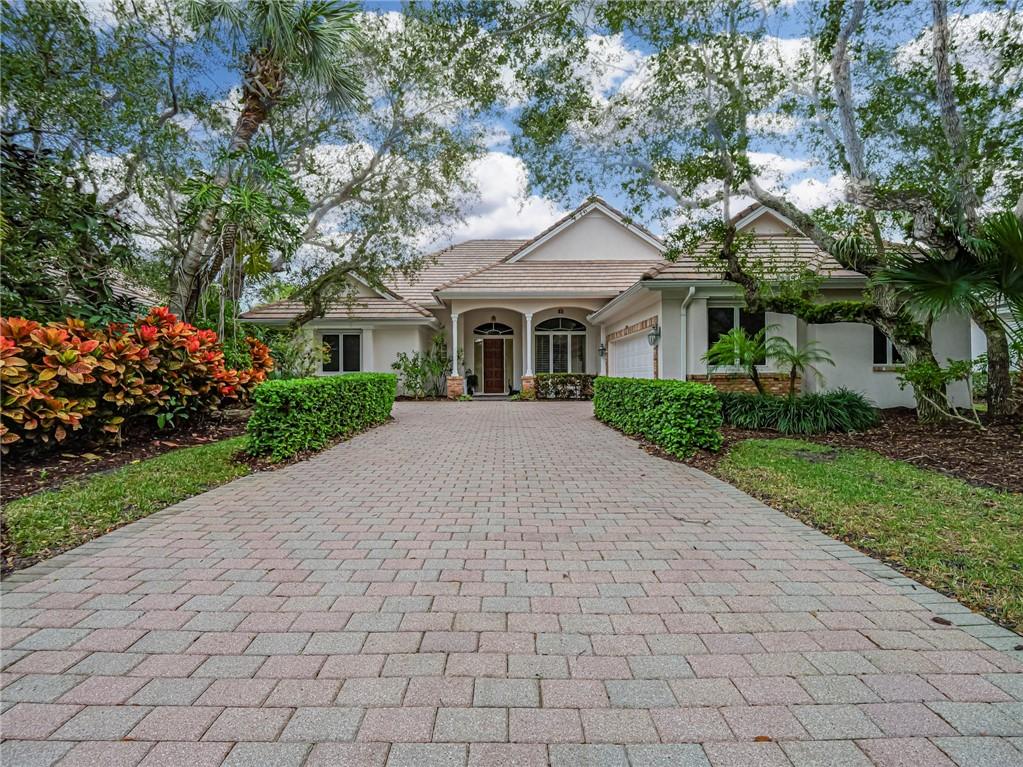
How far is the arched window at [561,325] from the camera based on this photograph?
2066 cm

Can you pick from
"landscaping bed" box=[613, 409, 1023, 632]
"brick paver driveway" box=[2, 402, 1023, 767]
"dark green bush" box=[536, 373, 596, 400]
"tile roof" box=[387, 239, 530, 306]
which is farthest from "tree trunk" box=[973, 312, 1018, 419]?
"tile roof" box=[387, 239, 530, 306]

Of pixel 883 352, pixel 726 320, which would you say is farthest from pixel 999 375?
pixel 726 320

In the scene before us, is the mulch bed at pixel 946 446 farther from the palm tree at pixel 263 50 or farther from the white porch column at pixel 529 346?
the palm tree at pixel 263 50

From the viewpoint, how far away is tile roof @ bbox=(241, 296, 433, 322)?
18.8 meters

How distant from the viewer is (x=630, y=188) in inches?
412

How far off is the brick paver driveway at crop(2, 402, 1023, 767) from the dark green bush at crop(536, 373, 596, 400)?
552 inches

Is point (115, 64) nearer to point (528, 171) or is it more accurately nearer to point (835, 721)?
point (528, 171)

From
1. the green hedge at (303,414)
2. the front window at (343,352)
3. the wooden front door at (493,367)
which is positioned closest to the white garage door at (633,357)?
the wooden front door at (493,367)

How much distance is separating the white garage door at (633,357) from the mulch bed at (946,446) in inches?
186

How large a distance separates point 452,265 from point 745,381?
1520 centimetres

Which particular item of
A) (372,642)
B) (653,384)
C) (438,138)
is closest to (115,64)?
(438,138)

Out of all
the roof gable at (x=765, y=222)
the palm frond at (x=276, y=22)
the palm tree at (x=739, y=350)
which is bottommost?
the palm tree at (x=739, y=350)

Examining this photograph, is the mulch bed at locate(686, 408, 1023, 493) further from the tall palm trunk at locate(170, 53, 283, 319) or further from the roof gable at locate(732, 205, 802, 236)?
the tall palm trunk at locate(170, 53, 283, 319)

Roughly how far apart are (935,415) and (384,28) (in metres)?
15.2
